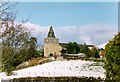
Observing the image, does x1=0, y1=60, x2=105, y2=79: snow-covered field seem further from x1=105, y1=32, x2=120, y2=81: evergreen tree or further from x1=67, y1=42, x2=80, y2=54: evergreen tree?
x1=67, y1=42, x2=80, y2=54: evergreen tree

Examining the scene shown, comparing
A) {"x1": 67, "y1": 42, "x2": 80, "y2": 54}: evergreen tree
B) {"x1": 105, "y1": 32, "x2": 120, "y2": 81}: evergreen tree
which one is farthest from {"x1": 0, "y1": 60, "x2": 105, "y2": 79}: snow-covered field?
{"x1": 67, "y1": 42, "x2": 80, "y2": 54}: evergreen tree

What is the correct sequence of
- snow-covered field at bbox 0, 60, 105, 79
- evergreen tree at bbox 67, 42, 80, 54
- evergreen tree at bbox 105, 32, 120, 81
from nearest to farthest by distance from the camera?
1. evergreen tree at bbox 105, 32, 120, 81
2. snow-covered field at bbox 0, 60, 105, 79
3. evergreen tree at bbox 67, 42, 80, 54

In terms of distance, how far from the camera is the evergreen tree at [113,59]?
38.7ft

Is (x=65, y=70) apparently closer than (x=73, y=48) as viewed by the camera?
Yes

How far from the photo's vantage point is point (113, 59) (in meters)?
12.0

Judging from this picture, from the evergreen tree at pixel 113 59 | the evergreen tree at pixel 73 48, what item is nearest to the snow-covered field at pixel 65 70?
the evergreen tree at pixel 113 59

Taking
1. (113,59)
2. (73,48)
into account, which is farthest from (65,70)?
(73,48)

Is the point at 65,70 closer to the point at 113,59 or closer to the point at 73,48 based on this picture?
the point at 113,59

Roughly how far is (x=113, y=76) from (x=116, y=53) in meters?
0.81

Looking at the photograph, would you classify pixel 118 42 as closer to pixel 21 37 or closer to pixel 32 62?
pixel 21 37

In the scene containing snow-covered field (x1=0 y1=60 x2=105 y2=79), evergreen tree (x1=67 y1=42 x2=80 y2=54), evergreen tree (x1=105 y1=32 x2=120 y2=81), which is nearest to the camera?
evergreen tree (x1=105 y1=32 x2=120 y2=81)

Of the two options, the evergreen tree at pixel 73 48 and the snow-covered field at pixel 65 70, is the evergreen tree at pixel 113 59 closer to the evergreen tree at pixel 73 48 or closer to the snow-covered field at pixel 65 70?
the snow-covered field at pixel 65 70

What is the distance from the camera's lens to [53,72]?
25578 mm

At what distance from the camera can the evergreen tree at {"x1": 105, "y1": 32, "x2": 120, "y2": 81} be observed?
11.8m
